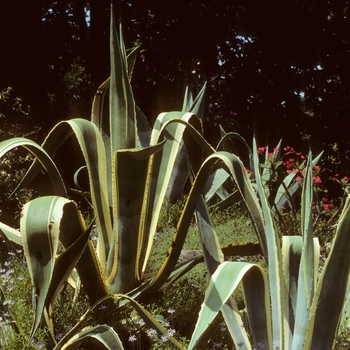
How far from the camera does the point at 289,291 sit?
5.57 ft

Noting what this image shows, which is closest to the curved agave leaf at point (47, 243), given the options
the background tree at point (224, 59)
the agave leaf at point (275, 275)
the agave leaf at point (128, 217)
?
the agave leaf at point (128, 217)

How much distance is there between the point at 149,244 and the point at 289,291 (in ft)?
2.21

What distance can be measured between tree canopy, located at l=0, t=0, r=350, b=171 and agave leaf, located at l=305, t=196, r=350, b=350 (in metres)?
5.01

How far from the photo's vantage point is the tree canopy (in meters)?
6.37

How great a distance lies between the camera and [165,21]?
22.2 ft

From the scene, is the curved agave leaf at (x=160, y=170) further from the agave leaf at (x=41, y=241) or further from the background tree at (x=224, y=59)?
the background tree at (x=224, y=59)

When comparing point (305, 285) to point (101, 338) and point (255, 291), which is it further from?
point (101, 338)

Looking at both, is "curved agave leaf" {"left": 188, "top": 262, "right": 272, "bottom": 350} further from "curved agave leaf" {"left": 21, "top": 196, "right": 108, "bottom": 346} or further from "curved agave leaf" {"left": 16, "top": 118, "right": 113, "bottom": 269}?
"curved agave leaf" {"left": 16, "top": 118, "right": 113, "bottom": 269}

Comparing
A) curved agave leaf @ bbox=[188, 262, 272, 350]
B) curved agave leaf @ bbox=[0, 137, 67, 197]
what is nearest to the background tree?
curved agave leaf @ bbox=[0, 137, 67, 197]

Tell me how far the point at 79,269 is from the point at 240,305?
0.83 meters

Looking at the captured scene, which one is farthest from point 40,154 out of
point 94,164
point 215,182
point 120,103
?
point 215,182

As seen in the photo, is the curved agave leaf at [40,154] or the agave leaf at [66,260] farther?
the curved agave leaf at [40,154]

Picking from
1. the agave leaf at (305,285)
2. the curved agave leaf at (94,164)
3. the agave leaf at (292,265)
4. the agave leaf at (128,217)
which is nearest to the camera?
the agave leaf at (305,285)

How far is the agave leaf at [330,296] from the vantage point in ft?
4.52
